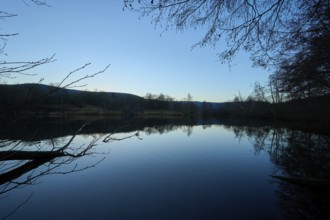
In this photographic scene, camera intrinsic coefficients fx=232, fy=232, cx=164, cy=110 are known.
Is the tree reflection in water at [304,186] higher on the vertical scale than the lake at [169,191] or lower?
higher

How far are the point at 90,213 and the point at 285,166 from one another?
9.68m

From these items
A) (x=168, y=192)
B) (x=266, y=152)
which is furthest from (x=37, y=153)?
(x=266, y=152)

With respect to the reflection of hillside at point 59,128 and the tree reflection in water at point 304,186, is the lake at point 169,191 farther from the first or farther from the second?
the reflection of hillside at point 59,128

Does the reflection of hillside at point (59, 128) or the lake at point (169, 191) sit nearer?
the reflection of hillside at point (59, 128)

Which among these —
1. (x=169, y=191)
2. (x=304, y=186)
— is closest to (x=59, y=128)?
(x=169, y=191)

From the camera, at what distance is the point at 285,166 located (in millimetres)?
11703

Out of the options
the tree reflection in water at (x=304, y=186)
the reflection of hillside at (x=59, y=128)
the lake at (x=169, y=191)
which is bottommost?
the lake at (x=169, y=191)

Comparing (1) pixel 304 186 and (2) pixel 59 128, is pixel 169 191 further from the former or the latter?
(2) pixel 59 128

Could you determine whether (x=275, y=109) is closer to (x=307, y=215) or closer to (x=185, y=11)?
(x=307, y=215)

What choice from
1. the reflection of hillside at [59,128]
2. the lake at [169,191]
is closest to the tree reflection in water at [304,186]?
the lake at [169,191]

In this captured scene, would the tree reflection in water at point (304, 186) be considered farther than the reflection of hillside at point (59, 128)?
Yes

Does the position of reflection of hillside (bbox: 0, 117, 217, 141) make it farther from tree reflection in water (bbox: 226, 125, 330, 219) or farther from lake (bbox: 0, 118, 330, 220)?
tree reflection in water (bbox: 226, 125, 330, 219)

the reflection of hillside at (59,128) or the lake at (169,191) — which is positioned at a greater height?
the reflection of hillside at (59,128)

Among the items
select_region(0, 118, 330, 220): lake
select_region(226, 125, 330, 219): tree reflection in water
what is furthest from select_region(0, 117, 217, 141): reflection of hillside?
select_region(226, 125, 330, 219): tree reflection in water
